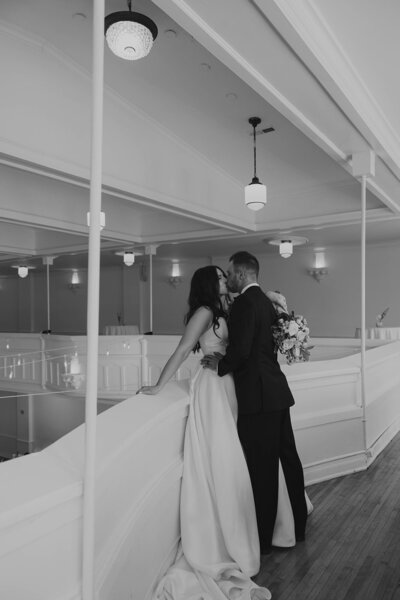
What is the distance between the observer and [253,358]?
287cm

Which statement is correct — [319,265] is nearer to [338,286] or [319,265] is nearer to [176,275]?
[338,286]

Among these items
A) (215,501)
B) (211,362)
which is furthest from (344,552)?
(211,362)

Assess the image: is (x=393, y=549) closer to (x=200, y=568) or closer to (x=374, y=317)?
(x=200, y=568)

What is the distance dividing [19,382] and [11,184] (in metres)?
4.07

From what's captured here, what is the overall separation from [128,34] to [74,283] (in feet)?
40.1

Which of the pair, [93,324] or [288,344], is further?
[288,344]

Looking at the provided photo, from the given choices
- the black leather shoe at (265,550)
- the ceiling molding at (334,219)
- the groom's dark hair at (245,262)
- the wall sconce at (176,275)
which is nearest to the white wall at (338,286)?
the wall sconce at (176,275)

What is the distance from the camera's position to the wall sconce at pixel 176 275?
13.2m

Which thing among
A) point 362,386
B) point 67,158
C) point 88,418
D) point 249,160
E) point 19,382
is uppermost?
point 249,160

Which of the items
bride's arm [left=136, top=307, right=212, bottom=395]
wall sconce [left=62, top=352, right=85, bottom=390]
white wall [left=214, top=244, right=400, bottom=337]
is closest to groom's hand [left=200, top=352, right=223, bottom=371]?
bride's arm [left=136, top=307, right=212, bottom=395]

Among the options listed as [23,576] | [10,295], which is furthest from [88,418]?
[10,295]

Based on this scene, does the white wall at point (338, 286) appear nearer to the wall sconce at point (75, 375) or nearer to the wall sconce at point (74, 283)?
the wall sconce at point (75, 375)

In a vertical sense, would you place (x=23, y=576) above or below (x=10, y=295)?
below

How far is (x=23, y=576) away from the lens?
1.46 metres
